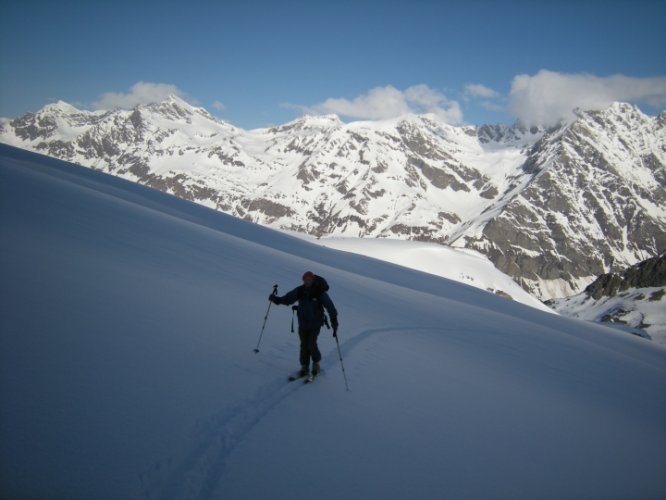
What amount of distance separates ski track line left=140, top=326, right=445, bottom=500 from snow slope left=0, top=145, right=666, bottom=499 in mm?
21

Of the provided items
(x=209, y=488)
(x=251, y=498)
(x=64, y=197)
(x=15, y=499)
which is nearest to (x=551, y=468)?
(x=251, y=498)

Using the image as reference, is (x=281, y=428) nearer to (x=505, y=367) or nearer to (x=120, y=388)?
(x=120, y=388)

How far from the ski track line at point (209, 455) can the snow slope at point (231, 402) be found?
2cm

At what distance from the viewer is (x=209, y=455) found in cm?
486

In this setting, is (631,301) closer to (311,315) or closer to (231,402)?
(311,315)

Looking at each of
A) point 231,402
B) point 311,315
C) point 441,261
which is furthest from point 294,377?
point 441,261

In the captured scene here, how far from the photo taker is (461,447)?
654 centimetres

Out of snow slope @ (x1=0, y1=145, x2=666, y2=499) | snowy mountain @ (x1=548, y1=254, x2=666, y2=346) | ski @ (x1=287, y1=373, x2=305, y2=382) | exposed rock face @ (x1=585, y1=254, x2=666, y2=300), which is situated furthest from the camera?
exposed rock face @ (x1=585, y1=254, x2=666, y2=300)

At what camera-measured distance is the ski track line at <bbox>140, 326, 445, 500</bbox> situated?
424 centimetres

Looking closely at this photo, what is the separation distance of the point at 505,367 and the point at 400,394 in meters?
6.20

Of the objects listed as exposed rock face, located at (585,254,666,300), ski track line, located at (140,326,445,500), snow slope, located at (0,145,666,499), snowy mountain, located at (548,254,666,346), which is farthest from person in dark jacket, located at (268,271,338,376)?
exposed rock face, located at (585,254,666,300)

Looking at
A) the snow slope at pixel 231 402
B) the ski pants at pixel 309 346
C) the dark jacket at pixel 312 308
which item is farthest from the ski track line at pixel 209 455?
the dark jacket at pixel 312 308

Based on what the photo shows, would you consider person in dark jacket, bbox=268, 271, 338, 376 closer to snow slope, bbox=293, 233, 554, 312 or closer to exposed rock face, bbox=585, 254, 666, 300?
snow slope, bbox=293, 233, 554, 312

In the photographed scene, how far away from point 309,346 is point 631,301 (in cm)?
17752
